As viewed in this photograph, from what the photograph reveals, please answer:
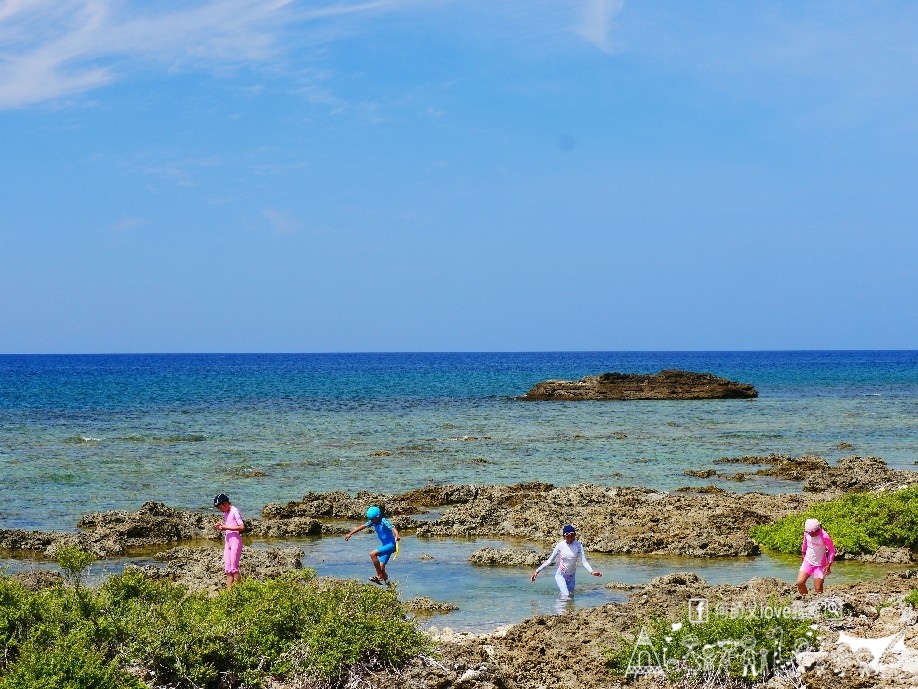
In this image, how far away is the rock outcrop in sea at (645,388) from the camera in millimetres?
66125

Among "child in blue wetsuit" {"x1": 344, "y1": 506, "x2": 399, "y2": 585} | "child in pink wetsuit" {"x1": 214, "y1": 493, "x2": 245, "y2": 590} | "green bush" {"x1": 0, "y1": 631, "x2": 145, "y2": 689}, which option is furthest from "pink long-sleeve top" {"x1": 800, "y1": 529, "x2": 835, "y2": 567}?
"green bush" {"x1": 0, "y1": 631, "x2": 145, "y2": 689}

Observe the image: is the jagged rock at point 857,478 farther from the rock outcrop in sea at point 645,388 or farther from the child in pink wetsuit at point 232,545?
the rock outcrop in sea at point 645,388

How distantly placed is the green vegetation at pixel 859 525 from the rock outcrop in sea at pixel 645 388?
157 ft

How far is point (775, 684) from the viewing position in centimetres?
872

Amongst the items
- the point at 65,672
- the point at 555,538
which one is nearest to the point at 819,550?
the point at 555,538

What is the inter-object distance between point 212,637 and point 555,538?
974 centimetres

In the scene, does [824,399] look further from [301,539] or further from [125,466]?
[301,539]

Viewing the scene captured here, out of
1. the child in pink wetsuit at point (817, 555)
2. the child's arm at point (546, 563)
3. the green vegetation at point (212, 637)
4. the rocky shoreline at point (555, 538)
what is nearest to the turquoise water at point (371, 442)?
the rocky shoreline at point (555, 538)

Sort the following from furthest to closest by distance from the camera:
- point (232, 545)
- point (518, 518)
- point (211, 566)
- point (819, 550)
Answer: point (518, 518), point (211, 566), point (232, 545), point (819, 550)

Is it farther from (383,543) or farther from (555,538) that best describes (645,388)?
(383,543)

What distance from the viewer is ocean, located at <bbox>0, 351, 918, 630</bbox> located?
51.5ft

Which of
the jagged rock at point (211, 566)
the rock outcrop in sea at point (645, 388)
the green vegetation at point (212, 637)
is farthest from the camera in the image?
the rock outcrop in sea at point (645, 388)

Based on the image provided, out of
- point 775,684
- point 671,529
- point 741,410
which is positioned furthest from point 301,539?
point 741,410

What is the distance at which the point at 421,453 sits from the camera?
3344cm
